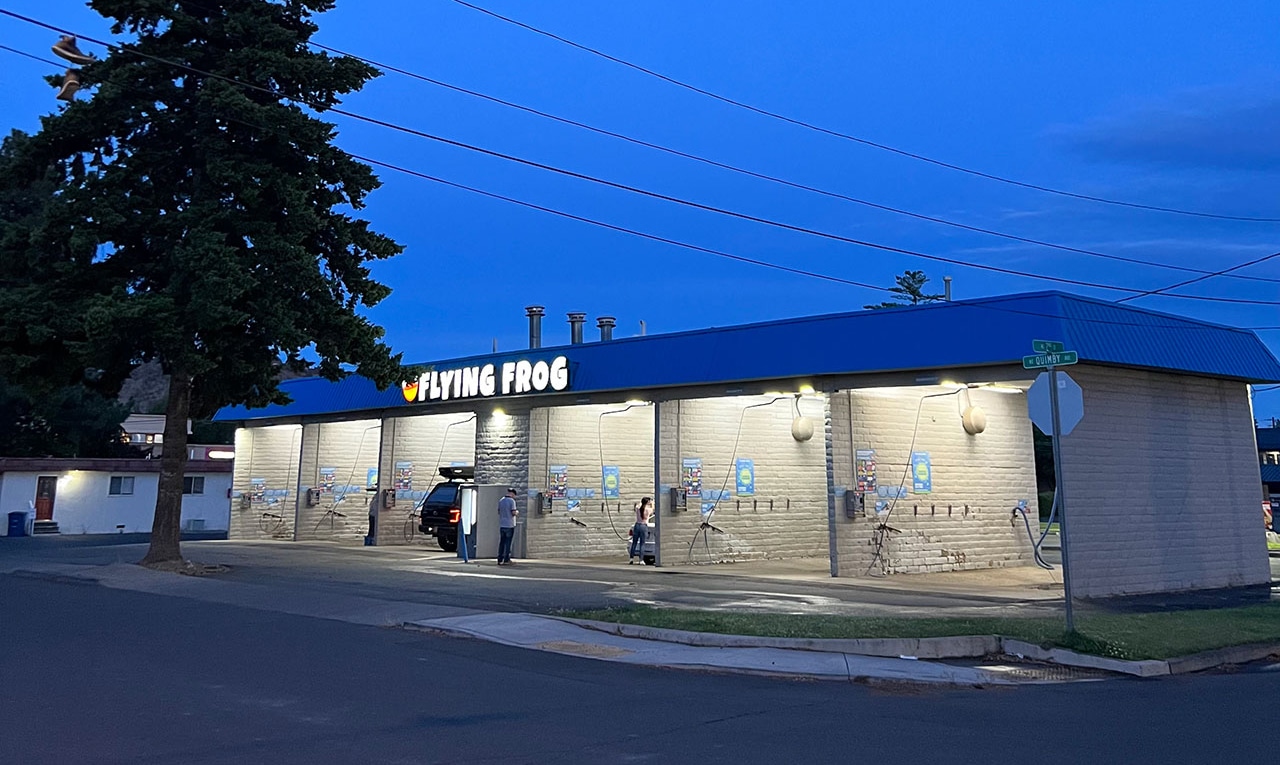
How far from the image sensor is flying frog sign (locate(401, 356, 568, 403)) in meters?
25.0

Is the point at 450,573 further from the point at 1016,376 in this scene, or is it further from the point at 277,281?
the point at 1016,376

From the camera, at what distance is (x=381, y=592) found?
17578 mm

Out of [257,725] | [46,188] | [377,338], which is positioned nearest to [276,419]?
[377,338]

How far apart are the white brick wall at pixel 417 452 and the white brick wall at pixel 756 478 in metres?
8.58

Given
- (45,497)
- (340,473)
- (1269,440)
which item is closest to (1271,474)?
(1269,440)

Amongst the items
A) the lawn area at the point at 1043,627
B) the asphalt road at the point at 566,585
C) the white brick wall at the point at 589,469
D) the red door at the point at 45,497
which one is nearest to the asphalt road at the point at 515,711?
the lawn area at the point at 1043,627

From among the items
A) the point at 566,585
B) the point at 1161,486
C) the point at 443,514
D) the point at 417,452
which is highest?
the point at 417,452

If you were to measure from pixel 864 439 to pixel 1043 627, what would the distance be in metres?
9.24

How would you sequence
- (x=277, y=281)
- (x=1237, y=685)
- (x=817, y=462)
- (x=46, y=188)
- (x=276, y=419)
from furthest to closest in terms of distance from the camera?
(x=46, y=188) → (x=276, y=419) → (x=817, y=462) → (x=277, y=281) → (x=1237, y=685)

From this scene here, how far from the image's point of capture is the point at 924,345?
18.9 metres

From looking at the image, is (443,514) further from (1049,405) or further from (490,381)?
(1049,405)

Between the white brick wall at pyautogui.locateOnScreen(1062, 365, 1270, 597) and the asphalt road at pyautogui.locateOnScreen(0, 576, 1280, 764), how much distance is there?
747cm

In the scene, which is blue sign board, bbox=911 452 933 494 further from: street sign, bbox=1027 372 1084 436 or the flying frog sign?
street sign, bbox=1027 372 1084 436

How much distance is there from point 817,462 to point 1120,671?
17.4m
